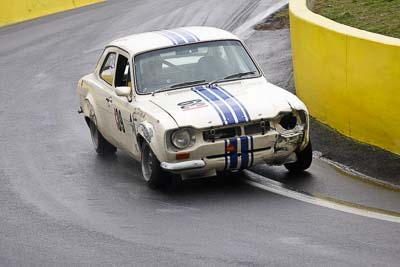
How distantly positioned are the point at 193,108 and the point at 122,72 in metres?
1.85

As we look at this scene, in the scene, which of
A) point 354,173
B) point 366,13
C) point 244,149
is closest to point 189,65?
point 244,149

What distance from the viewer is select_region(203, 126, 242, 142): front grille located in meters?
10.5

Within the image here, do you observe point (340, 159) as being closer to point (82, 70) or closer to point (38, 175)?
point (38, 175)

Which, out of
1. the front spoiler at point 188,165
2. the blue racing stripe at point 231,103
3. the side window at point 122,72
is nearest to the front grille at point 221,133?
the blue racing stripe at point 231,103

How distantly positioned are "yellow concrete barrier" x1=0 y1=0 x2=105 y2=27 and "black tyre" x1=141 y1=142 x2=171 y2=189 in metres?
17.6

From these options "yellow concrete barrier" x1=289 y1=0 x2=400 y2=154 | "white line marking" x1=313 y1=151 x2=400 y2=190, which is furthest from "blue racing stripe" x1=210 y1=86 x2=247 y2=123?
"yellow concrete barrier" x1=289 y1=0 x2=400 y2=154

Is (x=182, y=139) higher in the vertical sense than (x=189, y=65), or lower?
lower

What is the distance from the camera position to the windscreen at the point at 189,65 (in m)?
11.6

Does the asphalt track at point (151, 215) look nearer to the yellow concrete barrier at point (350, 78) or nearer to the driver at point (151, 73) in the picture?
the yellow concrete barrier at point (350, 78)

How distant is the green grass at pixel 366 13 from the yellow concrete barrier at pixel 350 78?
94.2 inches

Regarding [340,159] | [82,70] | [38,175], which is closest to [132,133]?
[38,175]

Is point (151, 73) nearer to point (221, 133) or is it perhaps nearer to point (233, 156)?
point (221, 133)

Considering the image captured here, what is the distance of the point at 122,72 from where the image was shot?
1227 cm

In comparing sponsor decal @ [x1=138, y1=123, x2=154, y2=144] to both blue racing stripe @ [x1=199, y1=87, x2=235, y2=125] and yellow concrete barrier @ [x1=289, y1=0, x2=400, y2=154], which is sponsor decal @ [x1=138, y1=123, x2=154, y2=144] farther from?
yellow concrete barrier @ [x1=289, y1=0, x2=400, y2=154]
